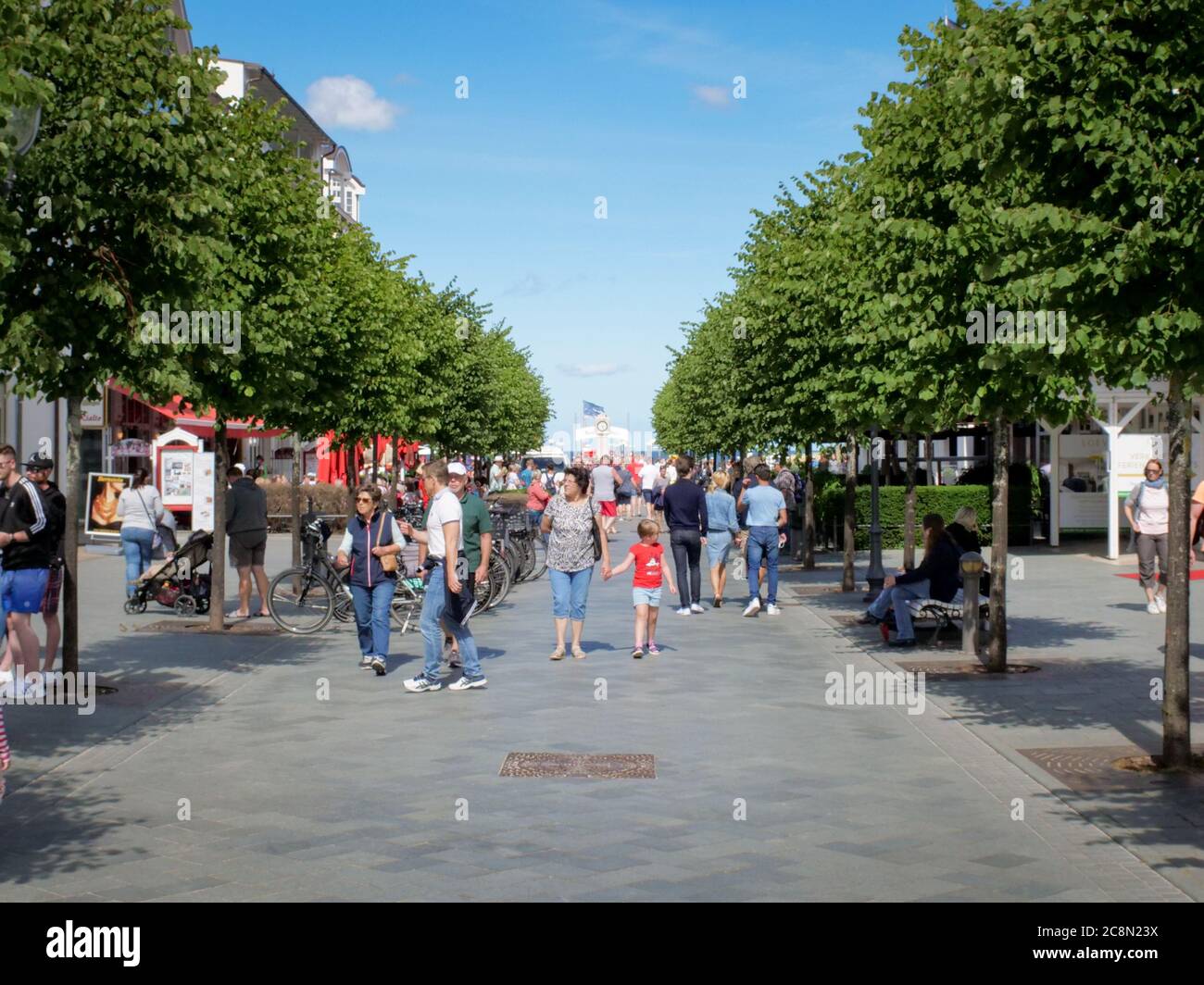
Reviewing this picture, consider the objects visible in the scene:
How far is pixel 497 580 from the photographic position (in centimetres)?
2017

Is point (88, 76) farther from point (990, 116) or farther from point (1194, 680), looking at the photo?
point (1194, 680)

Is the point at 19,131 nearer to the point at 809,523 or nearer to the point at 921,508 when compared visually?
the point at 809,523

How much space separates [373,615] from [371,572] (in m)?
0.39

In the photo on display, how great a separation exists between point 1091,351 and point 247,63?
192 feet

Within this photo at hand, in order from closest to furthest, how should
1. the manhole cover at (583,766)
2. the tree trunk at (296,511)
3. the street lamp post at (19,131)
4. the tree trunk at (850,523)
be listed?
the street lamp post at (19,131) → the manhole cover at (583,766) → the tree trunk at (296,511) → the tree trunk at (850,523)

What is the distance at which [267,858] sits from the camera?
6949mm

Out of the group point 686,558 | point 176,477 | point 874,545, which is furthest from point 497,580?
point 176,477

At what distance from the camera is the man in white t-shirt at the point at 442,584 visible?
1283cm

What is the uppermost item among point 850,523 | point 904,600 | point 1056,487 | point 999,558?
point 1056,487

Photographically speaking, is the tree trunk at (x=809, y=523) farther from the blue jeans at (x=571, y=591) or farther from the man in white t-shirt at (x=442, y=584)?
the man in white t-shirt at (x=442, y=584)

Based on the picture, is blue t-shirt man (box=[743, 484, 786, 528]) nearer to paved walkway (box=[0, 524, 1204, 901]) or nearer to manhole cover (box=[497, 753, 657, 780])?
paved walkway (box=[0, 524, 1204, 901])

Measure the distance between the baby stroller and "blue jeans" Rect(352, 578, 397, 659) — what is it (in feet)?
17.4

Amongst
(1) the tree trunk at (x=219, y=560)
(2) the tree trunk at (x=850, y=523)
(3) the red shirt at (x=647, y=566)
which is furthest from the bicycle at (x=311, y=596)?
(2) the tree trunk at (x=850, y=523)

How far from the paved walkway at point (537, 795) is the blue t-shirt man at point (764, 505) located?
17.4 feet
